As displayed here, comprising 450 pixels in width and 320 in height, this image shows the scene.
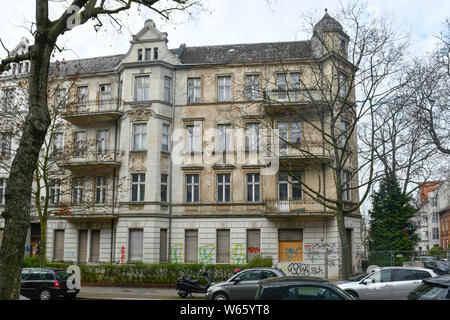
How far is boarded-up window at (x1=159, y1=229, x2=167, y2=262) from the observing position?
28750 mm

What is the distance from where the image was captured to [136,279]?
25172mm

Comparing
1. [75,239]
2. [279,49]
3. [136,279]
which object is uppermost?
[279,49]

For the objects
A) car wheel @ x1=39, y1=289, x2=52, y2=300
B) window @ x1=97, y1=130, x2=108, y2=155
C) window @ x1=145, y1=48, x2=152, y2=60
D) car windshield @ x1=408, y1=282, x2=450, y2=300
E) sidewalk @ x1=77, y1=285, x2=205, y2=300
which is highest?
window @ x1=145, y1=48, x2=152, y2=60

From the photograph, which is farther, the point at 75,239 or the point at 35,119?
the point at 75,239

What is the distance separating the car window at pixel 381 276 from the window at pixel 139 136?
60.6 feet

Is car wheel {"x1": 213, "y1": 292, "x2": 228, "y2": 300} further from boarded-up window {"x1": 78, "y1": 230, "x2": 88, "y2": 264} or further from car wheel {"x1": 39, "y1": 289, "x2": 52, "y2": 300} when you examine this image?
boarded-up window {"x1": 78, "y1": 230, "x2": 88, "y2": 264}

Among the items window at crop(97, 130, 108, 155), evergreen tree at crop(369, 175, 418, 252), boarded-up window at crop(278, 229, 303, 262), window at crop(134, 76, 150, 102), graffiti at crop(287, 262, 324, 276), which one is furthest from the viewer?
evergreen tree at crop(369, 175, 418, 252)

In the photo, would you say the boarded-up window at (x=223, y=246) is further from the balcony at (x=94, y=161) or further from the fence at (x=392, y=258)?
the fence at (x=392, y=258)

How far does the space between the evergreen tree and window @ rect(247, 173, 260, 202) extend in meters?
12.8

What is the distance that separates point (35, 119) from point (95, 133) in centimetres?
2366

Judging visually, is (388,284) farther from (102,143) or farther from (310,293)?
(102,143)

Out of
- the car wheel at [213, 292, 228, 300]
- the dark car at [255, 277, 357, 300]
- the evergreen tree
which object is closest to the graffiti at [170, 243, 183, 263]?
the car wheel at [213, 292, 228, 300]

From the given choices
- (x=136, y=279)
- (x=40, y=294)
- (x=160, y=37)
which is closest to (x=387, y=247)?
(x=136, y=279)
